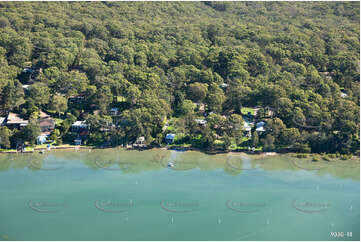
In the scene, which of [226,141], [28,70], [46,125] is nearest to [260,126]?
[226,141]

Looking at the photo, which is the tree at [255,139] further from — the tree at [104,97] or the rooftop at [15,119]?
the rooftop at [15,119]

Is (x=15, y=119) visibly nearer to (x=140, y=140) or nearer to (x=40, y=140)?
(x=40, y=140)

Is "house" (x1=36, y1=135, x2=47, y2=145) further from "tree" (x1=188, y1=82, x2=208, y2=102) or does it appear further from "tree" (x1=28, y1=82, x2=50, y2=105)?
"tree" (x1=188, y1=82, x2=208, y2=102)

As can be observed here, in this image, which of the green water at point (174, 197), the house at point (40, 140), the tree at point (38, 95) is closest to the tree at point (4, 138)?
the green water at point (174, 197)

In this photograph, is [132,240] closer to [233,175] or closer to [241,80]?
[233,175]

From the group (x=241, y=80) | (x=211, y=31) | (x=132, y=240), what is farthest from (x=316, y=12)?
(x=132, y=240)

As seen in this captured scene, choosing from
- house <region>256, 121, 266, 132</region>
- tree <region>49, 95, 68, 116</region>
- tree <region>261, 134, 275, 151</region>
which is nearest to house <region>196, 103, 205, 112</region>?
house <region>256, 121, 266, 132</region>
